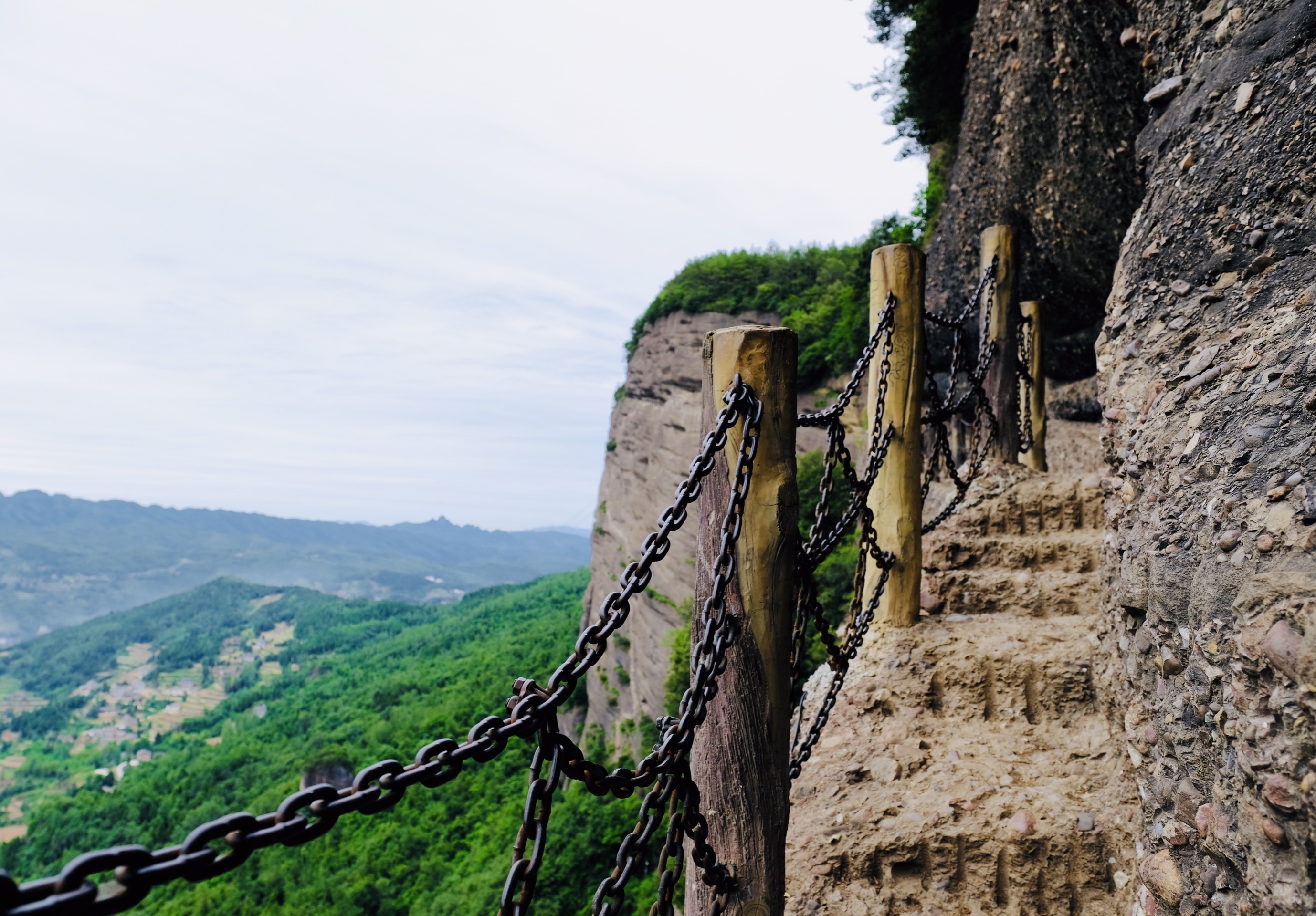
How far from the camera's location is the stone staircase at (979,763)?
2484 mm

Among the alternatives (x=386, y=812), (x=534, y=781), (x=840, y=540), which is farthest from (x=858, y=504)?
(x=386, y=812)

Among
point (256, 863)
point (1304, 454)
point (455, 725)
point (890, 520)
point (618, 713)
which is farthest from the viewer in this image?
point (455, 725)

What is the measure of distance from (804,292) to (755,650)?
1711 cm

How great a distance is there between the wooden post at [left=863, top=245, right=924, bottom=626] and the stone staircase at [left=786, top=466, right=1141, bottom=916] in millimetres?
210

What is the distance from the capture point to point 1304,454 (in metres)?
1.72

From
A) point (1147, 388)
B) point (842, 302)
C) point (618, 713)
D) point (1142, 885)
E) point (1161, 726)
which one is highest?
point (842, 302)

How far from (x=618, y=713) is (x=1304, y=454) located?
20492 millimetres

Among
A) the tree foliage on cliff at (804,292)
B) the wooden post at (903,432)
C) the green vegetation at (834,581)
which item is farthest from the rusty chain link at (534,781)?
the tree foliage on cliff at (804,292)

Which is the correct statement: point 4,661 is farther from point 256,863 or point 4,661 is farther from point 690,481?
point 690,481

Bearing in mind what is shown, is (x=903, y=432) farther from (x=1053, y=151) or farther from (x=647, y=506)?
(x=647, y=506)

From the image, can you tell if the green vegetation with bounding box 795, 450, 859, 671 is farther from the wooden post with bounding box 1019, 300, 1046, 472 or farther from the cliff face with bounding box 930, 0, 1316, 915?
the cliff face with bounding box 930, 0, 1316, 915

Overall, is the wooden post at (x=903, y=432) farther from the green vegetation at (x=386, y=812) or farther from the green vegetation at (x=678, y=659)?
the green vegetation at (x=678, y=659)

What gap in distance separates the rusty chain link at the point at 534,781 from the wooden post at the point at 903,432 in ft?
7.03

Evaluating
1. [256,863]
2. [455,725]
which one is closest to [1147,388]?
[455,725]
